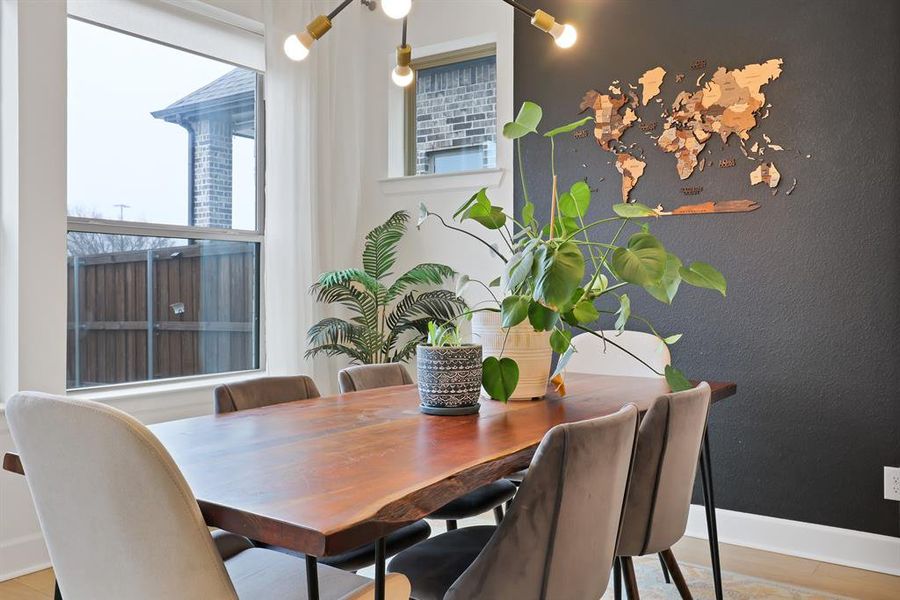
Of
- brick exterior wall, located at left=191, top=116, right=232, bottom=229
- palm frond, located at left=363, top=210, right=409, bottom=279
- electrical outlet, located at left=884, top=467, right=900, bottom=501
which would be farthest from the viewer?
palm frond, located at left=363, top=210, right=409, bottom=279

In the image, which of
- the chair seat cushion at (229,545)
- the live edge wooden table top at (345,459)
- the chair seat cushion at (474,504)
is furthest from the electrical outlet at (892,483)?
the chair seat cushion at (229,545)

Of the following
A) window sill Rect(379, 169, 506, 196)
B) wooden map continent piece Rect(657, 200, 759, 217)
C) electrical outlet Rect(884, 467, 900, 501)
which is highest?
window sill Rect(379, 169, 506, 196)

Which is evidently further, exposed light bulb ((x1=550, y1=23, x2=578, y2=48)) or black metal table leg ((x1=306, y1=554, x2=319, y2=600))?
exposed light bulb ((x1=550, y1=23, x2=578, y2=48))

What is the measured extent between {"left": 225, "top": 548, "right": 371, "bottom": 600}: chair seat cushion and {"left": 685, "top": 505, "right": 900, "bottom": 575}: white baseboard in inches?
85.1

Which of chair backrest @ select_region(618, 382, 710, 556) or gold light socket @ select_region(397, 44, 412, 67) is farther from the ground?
gold light socket @ select_region(397, 44, 412, 67)

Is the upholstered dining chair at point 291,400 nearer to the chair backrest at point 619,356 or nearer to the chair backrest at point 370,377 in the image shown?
the chair backrest at point 370,377

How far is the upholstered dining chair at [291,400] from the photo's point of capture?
1.85 metres

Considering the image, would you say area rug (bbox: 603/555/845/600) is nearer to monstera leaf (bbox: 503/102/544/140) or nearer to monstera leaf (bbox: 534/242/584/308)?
monstera leaf (bbox: 534/242/584/308)

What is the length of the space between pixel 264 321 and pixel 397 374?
157cm

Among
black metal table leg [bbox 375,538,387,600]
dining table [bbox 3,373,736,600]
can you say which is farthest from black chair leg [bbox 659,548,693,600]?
black metal table leg [bbox 375,538,387,600]

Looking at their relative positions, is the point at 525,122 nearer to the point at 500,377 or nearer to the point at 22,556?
the point at 500,377

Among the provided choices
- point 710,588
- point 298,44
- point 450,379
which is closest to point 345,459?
point 450,379

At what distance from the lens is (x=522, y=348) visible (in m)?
2.12

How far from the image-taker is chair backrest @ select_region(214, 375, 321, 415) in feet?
6.95
